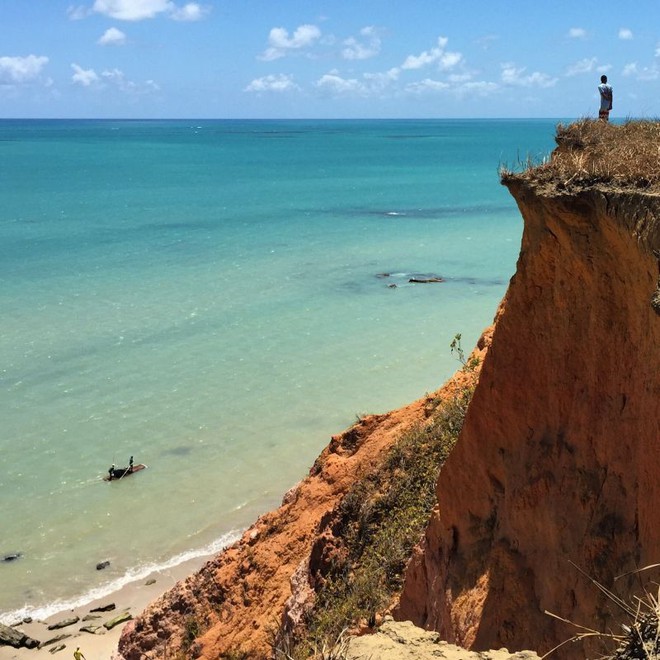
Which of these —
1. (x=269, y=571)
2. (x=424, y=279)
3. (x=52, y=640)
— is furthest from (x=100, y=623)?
(x=424, y=279)

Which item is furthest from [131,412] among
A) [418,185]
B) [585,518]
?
[418,185]

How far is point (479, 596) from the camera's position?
864 centimetres

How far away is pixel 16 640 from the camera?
15.5 meters

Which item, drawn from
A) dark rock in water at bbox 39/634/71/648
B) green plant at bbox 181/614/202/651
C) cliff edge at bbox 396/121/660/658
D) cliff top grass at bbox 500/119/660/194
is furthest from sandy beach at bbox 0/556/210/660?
cliff top grass at bbox 500/119/660/194

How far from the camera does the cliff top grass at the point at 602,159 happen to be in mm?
7391

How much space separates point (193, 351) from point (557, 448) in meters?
23.0

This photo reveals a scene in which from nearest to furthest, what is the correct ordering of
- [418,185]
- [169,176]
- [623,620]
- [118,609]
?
[623,620] → [118,609] → [418,185] → [169,176]

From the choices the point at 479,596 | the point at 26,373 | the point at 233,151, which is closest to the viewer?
the point at 479,596

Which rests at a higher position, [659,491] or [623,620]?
[659,491]

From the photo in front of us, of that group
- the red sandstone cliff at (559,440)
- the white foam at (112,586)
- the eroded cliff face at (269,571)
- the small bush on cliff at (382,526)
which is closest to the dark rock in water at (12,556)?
the white foam at (112,586)

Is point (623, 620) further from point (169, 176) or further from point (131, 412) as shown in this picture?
point (169, 176)

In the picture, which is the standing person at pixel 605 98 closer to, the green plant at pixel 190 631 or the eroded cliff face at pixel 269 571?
the eroded cliff face at pixel 269 571

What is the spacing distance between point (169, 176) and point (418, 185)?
28.2 m

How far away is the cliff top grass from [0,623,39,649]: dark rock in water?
40.7 ft
